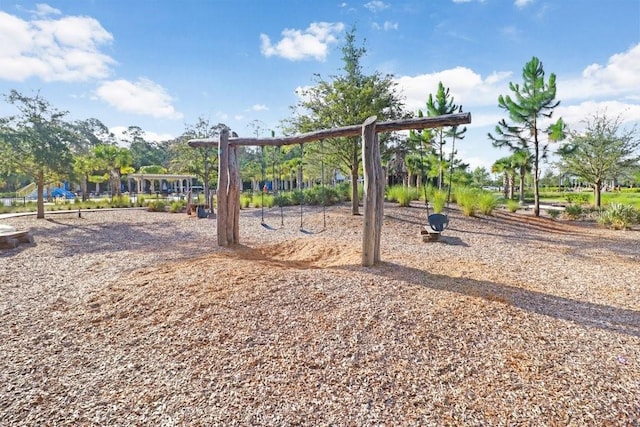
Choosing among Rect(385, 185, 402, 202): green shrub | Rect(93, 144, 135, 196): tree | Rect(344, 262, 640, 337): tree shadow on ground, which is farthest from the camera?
Rect(93, 144, 135, 196): tree

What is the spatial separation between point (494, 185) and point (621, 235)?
44674 millimetres

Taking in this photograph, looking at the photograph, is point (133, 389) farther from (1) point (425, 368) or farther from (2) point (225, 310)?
(1) point (425, 368)

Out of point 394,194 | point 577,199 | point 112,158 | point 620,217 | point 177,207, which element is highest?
point 112,158

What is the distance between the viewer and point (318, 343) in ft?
9.00

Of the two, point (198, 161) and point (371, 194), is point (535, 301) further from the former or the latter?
point (198, 161)

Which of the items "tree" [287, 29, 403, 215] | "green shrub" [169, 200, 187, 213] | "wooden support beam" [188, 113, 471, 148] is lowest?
"green shrub" [169, 200, 187, 213]

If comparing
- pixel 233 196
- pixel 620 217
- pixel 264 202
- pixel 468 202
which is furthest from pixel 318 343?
pixel 264 202

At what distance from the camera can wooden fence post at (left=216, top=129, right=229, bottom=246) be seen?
6.50 metres

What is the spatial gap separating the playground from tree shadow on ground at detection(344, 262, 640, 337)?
25 mm

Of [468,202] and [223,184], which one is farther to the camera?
[468,202]

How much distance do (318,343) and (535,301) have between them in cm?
259

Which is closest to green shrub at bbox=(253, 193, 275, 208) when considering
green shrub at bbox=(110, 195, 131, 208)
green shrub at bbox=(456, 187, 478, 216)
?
green shrub at bbox=(110, 195, 131, 208)

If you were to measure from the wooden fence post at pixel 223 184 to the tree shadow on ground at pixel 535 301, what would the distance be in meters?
3.39

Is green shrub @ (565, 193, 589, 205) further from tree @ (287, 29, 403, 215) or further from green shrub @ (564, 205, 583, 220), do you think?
tree @ (287, 29, 403, 215)
